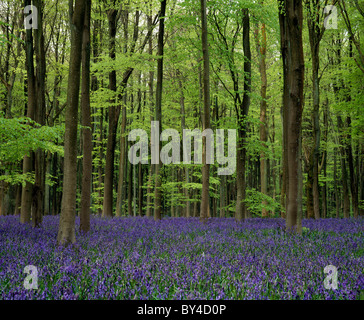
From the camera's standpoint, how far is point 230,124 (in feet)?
46.8

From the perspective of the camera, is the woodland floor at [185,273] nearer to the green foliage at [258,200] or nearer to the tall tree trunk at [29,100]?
the tall tree trunk at [29,100]

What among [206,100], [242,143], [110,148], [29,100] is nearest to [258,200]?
[242,143]

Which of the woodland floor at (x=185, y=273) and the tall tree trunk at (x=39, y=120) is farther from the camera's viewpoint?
the tall tree trunk at (x=39, y=120)

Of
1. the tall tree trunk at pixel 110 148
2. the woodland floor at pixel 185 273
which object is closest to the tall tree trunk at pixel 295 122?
the woodland floor at pixel 185 273

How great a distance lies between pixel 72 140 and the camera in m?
7.25

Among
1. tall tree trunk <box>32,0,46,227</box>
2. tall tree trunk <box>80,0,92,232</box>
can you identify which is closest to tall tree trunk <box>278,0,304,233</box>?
tall tree trunk <box>80,0,92,232</box>

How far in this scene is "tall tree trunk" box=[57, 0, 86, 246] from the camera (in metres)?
6.99

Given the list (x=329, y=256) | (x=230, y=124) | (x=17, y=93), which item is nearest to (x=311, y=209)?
(x=230, y=124)

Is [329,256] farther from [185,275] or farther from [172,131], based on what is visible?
[172,131]

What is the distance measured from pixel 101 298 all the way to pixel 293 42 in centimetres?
828

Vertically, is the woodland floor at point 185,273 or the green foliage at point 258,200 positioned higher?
the woodland floor at point 185,273

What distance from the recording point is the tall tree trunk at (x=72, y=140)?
22.9 feet

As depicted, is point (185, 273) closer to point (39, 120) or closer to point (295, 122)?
point (295, 122)
